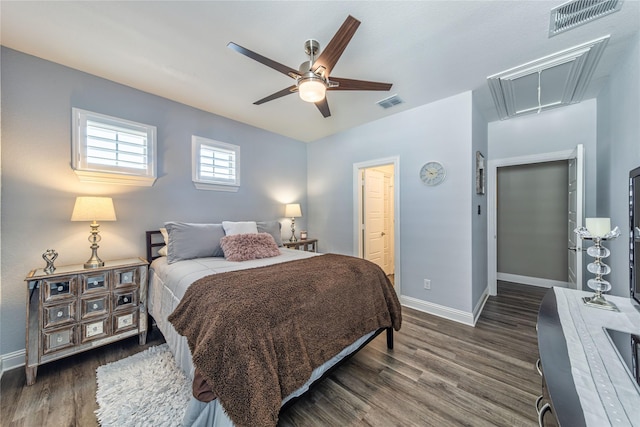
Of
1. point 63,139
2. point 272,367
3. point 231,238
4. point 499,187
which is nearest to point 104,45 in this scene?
point 63,139

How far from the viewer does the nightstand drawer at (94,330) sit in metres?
2.04

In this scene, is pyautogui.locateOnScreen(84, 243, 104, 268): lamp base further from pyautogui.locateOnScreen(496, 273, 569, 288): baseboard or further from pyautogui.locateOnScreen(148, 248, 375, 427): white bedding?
pyautogui.locateOnScreen(496, 273, 569, 288): baseboard

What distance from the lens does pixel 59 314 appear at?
1.94 metres

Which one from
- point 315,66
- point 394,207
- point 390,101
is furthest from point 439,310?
point 315,66

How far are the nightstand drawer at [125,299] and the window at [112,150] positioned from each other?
1198 mm

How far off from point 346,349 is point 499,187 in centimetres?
459

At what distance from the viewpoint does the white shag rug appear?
1.50 meters

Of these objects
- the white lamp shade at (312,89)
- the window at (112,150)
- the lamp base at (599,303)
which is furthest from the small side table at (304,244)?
the lamp base at (599,303)

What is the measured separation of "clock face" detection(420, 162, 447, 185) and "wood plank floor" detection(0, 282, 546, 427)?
183 cm

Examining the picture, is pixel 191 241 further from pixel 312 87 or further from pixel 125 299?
pixel 312 87

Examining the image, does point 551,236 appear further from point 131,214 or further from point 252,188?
point 131,214

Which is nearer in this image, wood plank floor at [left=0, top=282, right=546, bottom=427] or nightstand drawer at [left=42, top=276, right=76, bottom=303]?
wood plank floor at [left=0, top=282, right=546, bottom=427]

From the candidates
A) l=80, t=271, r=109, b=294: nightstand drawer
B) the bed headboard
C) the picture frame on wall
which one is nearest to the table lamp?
l=80, t=271, r=109, b=294: nightstand drawer

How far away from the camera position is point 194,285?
170 cm
